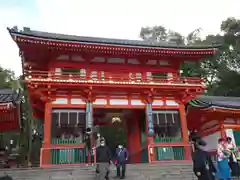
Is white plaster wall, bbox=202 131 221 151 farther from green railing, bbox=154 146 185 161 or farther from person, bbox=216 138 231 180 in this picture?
person, bbox=216 138 231 180

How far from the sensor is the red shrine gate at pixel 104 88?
49.0ft

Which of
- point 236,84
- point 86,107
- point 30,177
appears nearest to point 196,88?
point 86,107

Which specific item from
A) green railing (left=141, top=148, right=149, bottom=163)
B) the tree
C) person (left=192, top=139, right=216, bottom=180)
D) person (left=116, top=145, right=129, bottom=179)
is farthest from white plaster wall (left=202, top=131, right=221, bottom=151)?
the tree

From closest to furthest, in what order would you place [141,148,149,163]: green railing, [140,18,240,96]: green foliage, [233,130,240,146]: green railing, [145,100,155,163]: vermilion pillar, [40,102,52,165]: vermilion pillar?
[40,102,52,165]: vermilion pillar → [145,100,155,163]: vermilion pillar → [141,148,149,163]: green railing → [233,130,240,146]: green railing → [140,18,240,96]: green foliage

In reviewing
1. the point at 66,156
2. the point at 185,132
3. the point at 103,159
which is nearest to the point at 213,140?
the point at 185,132

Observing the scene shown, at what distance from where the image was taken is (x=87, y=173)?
1122 cm

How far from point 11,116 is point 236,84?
95.2 feet

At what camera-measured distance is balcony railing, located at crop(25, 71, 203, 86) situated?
49.7 feet

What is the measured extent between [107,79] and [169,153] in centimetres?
563

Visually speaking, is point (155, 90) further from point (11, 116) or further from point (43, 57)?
point (11, 116)

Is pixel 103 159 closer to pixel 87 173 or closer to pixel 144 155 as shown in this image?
pixel 87 173

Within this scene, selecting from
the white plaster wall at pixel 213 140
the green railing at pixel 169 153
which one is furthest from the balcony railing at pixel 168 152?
the white plaster wall at pixel 213 140

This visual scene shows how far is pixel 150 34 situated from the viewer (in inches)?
1976

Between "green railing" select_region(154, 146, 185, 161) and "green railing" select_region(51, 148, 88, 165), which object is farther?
"green railing" select_region(154, 146, 185, 161)
